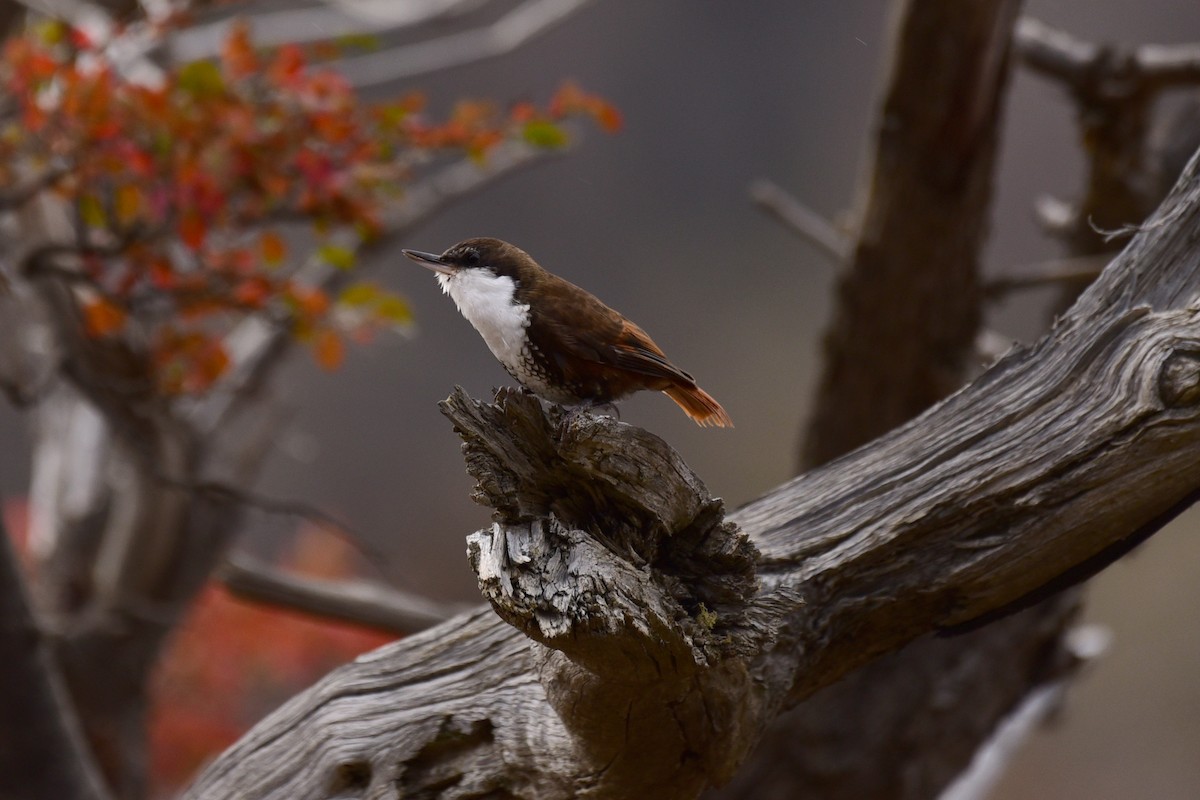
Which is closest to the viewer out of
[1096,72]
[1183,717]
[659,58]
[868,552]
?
[868,552]

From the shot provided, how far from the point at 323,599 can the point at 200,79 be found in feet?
7.04

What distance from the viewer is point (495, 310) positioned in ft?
8.43

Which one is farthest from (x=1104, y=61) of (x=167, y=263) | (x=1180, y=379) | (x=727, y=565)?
(x=167, y=263)

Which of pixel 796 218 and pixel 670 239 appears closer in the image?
pixel 796 218

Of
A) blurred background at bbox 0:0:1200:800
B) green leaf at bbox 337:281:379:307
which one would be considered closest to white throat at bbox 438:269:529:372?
green leaf at bbox 337:281:379:307

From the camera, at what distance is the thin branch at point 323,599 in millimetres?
4602

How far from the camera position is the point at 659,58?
12164 mm

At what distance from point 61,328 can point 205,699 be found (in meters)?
3.82

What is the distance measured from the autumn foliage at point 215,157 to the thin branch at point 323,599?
0.93 metres

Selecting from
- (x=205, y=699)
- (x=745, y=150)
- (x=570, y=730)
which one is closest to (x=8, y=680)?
(x=570, y=730)

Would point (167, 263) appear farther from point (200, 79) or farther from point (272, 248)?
point (200, 79)

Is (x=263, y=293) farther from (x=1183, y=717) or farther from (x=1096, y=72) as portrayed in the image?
(x=1183, y=717)

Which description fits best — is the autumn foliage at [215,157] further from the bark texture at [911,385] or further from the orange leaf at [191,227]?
the bark texture at [911,385]

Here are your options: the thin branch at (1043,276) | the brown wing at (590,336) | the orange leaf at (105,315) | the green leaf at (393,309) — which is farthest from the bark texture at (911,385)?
the orange leaf at (105,315)
